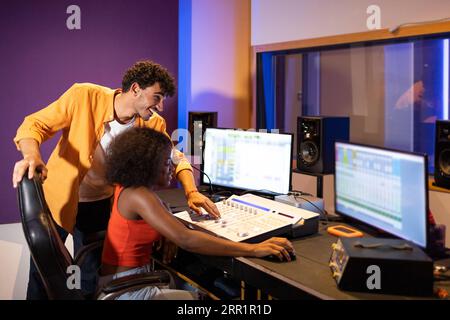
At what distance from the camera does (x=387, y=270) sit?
144cm

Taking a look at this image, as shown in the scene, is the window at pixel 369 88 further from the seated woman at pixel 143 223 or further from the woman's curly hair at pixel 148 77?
the seated woman at pixel 143 223

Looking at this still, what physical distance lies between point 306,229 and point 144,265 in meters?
0.68

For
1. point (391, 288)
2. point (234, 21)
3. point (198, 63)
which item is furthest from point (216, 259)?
point (234, 21)

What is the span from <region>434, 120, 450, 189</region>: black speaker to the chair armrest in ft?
5.17

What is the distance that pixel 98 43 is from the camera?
4758 mm

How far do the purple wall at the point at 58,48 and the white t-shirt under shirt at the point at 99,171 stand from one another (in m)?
2.36

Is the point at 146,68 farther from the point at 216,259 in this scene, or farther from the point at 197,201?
the point at 216,259

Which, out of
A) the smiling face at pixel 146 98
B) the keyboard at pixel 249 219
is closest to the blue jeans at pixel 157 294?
the keyboard at pixel 249 219

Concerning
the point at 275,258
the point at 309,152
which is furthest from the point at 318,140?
the point at 275,258

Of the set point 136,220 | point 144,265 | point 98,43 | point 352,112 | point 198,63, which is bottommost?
point 144,265

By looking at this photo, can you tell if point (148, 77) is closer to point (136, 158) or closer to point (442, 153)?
point (136, 158)

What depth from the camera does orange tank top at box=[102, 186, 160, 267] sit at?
6.05 ft

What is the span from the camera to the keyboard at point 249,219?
6.22ft
